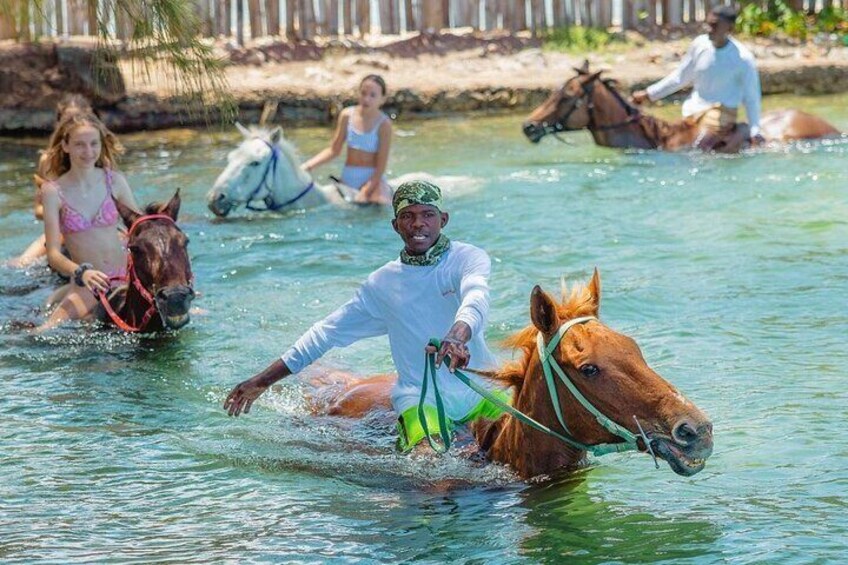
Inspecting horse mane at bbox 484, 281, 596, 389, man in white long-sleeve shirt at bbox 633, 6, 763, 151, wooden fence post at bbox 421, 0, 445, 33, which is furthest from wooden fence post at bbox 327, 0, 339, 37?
horse mane at bbox 484, 281, 596, 389

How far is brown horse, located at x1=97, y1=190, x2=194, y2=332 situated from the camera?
8.04 meters

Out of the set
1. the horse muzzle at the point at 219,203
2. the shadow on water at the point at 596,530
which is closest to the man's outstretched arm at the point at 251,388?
the shadow on water at the point at 596,530

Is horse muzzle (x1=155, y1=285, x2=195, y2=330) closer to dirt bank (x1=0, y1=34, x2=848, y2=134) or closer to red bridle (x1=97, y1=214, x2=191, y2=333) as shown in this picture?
red bridle (x1=97, y1=214, x2=191, y2=333)

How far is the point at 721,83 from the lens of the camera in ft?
48.2

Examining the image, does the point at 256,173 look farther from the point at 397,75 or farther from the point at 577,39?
the point at 577,39

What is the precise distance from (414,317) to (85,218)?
389cm

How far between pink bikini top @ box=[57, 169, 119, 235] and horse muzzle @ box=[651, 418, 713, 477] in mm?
5172

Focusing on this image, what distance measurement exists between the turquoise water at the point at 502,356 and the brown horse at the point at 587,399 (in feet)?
0.54

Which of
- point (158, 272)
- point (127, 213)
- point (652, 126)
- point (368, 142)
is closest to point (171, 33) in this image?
point (158, 272)

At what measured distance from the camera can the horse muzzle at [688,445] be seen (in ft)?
15.9

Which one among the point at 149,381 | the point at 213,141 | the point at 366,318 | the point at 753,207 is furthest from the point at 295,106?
the point at 366,318

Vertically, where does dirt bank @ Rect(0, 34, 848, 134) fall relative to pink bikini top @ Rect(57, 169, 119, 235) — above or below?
above

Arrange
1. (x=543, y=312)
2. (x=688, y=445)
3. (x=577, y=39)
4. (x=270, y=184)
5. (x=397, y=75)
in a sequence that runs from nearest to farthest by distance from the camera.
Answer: (x=688, y=445), (x=543, y=312), (x=270, y=184), (x=397, y=75), (x=577, y=39)

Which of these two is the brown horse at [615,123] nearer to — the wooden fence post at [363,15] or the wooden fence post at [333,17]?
the wooden fence post at [363,15]
